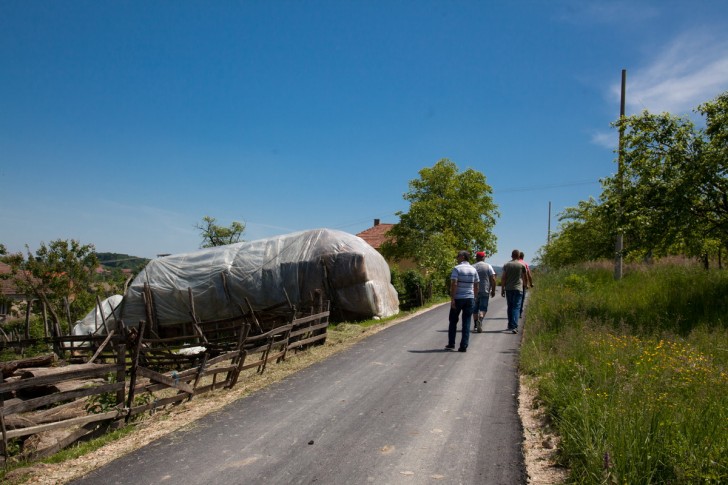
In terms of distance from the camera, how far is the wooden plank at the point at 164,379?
6.39 meters

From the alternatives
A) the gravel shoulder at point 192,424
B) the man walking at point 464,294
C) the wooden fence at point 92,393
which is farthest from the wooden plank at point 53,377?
the man walking at point 464,294

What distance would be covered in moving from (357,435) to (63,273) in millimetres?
32926

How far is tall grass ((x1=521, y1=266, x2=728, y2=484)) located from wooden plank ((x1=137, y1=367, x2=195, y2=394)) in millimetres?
4871

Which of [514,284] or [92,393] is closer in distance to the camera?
[92,393]

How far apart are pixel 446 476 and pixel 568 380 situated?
2.71 metres

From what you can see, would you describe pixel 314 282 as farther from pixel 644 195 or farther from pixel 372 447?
pixel 372 447

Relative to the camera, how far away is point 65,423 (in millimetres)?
5473

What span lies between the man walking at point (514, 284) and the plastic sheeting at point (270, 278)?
8.04 m

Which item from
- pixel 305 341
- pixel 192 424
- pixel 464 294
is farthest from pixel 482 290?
pixel 192 424

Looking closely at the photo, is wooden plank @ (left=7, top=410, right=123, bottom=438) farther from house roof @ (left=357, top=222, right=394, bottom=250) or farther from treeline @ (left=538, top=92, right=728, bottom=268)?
house roof @ (left=357, top=222, right=394, bottom=250)

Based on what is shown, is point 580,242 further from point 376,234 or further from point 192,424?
point 192,424

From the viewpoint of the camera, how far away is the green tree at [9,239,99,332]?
2997 cm

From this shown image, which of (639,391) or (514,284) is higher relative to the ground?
(514,284)

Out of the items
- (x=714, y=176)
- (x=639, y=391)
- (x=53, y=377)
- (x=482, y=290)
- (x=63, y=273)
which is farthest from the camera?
(x=63, y=273)
